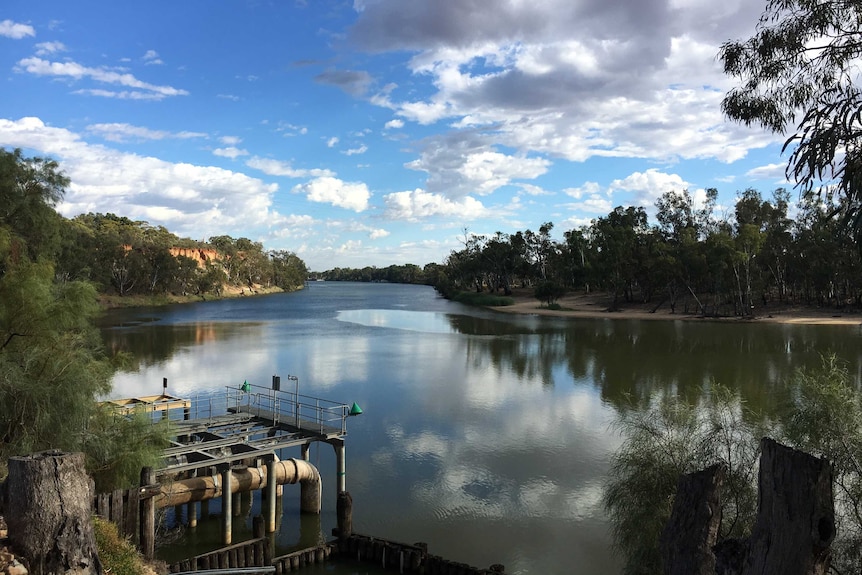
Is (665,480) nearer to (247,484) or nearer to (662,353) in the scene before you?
(247,484)

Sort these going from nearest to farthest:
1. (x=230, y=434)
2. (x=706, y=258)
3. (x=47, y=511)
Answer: (x=47, y=511), (x=230, y=434), (x=706, y=258)

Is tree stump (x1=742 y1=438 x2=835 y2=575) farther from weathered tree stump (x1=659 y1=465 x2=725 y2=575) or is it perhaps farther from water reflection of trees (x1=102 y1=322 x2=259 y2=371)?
water reflection of trees (x1=102 y1=322 x2=259 y2=371)

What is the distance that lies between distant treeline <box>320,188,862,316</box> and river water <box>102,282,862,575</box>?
7614mm

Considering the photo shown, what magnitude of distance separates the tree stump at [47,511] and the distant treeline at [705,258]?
54610 mm

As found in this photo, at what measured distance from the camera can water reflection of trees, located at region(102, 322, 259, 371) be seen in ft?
135

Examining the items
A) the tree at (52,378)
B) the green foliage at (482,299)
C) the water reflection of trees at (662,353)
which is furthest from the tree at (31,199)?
the green foliage at (482,299)

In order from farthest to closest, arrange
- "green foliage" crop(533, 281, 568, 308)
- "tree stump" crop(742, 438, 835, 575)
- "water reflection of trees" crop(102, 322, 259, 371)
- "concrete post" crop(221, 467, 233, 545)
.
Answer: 1. "green foliage" crop(533, 281, 568, 308)
2. "water reflection of trees" crop(102, 322, 259, 371)
3. "concrete post" crop(221, 467, 233, 545)
4. "tree stump" crop(742, 438, 835, 575)

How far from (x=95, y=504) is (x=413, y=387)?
20365mm

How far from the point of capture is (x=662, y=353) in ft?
138

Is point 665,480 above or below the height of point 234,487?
above

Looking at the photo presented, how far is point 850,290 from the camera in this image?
2670 inches

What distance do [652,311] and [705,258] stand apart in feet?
34.9

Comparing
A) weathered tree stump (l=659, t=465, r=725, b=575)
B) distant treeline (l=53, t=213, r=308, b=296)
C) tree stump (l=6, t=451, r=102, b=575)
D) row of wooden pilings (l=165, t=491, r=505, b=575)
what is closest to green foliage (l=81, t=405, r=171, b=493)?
row of wooden pilings (l=165, t=491, r=505, b=575)

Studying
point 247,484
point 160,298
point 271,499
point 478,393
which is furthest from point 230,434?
point 160,298
